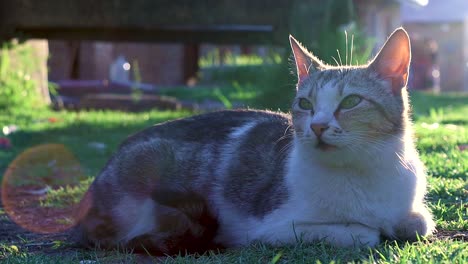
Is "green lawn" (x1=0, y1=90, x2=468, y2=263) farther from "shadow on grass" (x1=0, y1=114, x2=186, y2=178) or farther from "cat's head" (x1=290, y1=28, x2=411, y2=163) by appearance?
"cat's head" (x1=290, y1=28, x2=411, y2=163)

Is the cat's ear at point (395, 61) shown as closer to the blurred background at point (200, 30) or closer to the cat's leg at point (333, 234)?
the cat's leg at point (333, 234)

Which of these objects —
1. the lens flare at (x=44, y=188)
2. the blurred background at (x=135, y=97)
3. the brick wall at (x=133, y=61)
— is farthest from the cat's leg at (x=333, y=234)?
the brick wall at (x=133, y=61)

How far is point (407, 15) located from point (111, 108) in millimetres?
14602

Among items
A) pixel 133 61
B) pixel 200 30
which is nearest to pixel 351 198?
pixel 200 30

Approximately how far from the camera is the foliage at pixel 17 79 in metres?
9.86

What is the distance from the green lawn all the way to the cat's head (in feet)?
1.43

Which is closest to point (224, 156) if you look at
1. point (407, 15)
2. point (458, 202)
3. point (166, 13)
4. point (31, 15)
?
point (458, 202)

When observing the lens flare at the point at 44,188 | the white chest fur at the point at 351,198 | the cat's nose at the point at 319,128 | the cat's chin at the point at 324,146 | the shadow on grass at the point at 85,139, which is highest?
the cat's nose at the point at 319,128

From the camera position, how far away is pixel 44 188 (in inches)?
212

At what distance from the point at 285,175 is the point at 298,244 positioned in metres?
0.38

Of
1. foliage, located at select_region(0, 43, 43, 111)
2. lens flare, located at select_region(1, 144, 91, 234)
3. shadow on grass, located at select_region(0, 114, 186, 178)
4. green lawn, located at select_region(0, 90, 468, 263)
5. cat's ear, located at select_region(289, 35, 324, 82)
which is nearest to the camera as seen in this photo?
green lawn, located at select_region(0, 90, 468, 263)

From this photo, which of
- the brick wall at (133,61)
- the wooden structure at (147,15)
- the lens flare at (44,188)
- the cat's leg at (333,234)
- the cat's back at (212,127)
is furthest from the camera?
the brick wall at (133,61)

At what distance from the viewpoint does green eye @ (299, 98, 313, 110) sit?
123 inches

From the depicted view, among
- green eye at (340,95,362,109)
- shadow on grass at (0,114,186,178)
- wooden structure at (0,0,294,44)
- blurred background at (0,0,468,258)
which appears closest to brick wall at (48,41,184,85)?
blurred background at (0,0,468,258)
